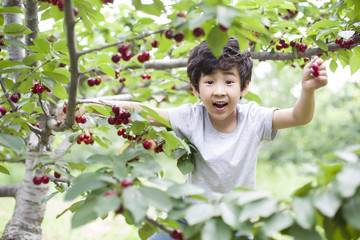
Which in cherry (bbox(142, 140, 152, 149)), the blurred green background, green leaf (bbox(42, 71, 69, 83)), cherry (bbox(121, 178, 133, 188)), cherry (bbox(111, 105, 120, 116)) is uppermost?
green leaf (bbox(42, 71, 69, 83))

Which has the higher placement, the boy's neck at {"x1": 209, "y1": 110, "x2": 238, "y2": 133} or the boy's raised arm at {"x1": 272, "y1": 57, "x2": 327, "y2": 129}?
the boy's raised arm at {"x1": 272, "y1": 57, "x2": 327, "y2": 129}

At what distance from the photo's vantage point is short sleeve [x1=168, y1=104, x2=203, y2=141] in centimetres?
207

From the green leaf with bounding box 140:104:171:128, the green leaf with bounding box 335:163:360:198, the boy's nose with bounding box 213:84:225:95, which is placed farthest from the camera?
the boy's nose with bounding box 213:84:225:95

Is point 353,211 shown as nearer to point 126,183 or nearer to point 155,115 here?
point 126,183

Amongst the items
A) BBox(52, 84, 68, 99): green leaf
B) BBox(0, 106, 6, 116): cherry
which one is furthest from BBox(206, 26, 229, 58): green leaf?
BBox(0, 106, 6, 116): cherry

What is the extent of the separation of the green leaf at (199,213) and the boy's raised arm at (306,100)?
30.4 inches

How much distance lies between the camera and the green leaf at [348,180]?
85 cm

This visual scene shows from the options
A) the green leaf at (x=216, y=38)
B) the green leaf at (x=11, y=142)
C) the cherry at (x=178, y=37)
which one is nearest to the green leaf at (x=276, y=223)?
the green leaf at (x=216, y=38)

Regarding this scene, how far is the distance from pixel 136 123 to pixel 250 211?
698 mm

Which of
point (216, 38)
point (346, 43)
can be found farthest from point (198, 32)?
point (346, 43)

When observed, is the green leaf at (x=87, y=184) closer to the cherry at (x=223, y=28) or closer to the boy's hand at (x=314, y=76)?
the cherry at (x=223, y=28)

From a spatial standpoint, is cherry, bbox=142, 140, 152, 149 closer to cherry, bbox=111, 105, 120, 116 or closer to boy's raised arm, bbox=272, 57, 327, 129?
cherry, bbox=111, 105, 120, 116

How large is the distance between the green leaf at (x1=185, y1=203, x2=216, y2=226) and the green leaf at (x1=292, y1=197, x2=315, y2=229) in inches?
8.6

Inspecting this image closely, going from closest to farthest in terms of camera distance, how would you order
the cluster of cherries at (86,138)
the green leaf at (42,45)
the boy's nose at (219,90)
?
the green leaf at (42,45) → the cluster of cherries at (86,138) → the boy's nose at (219,90)
